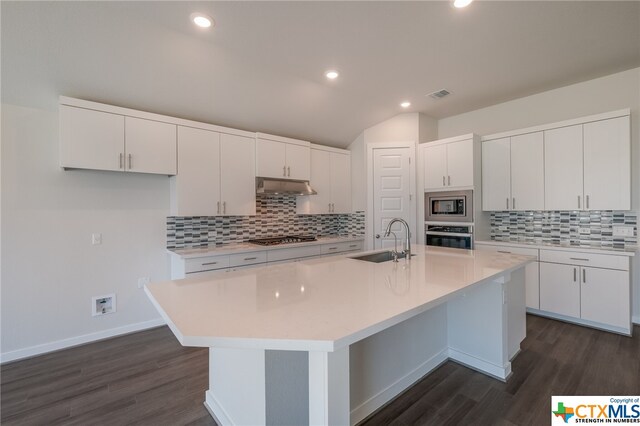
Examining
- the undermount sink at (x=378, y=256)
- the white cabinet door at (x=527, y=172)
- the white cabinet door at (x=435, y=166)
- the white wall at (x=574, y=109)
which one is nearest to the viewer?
the undermount sink at (x=378, y=256)

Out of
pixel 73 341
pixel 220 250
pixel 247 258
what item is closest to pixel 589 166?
pixel 247 258

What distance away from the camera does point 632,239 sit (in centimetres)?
308

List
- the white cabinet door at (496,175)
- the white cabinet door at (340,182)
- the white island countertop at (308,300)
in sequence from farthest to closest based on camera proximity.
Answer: the white cabinet door at (340,182) < the white cabinet door at (496,175) < the white island countertop at (308,300)

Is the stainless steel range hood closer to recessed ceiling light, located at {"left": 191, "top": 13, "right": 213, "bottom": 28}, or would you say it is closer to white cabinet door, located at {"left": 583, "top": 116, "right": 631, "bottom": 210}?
recessed ceiling light, located at {"left": 191, "top": 13, "right": 213, "bottom": 28}

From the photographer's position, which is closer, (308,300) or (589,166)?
(308,300)

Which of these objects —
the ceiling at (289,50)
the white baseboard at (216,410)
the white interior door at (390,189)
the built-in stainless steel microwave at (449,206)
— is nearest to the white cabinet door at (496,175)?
the built-in stainless steel microwave at (449,206)

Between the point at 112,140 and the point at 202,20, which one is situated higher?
the point at 202,20

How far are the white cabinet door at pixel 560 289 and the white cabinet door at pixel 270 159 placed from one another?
11.4ft

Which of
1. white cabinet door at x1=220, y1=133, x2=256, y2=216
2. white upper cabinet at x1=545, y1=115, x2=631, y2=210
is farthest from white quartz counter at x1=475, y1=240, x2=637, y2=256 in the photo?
white cabinet door at x1=220, y1=133, x2=256, y2=216

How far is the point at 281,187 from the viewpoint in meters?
3.86

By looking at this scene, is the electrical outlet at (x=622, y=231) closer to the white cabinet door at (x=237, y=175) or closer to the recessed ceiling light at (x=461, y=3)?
the recessed ceiling light at (x=461, y=3)

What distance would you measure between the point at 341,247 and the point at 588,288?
115 inches

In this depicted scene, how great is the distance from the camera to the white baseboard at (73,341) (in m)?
2.54

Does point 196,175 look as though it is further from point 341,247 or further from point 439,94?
point 439,94
